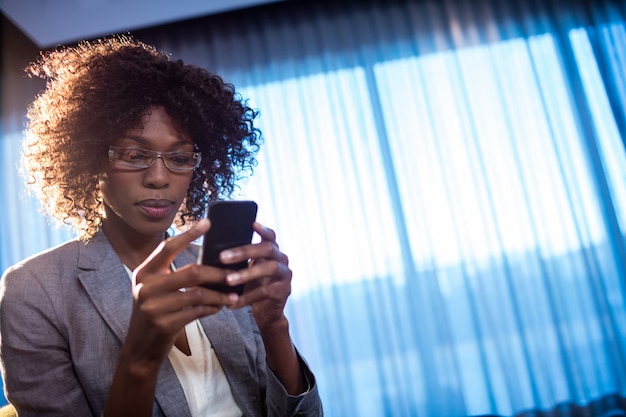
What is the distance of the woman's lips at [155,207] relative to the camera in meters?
1.31

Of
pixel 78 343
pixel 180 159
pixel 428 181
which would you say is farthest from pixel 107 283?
pixel 428 181

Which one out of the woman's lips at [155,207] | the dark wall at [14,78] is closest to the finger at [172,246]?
the woman's lips at [155,207]

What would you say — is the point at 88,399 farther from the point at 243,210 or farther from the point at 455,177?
the point at 455,177

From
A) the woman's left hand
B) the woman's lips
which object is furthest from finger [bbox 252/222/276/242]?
the woman's lips

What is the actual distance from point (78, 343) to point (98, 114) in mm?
621

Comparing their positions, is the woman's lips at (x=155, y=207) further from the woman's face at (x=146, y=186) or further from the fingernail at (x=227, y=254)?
the fingernail at (x=227, y=254)

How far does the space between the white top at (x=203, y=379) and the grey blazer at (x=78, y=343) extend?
26 mm

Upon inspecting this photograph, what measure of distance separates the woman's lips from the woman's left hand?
0.32 m

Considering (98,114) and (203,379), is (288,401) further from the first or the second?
(98,114)

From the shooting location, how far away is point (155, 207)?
1.33 m

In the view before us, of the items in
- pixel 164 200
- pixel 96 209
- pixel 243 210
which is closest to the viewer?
pixel 243 210

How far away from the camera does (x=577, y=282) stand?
12.4 feet

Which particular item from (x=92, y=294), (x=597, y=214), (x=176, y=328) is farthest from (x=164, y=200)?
(x=597, y=214)

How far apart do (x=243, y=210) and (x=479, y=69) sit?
3.44 m
